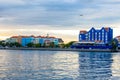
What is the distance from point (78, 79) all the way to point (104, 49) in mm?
166877

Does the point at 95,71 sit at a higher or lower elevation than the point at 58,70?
lower

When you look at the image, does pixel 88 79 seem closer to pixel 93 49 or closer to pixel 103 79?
pixel 103 79

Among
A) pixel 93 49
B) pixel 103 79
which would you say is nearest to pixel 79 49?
pixel 93 49

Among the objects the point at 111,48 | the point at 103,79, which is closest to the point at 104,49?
the point at 111,48

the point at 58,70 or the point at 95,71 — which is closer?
the point at 95,71

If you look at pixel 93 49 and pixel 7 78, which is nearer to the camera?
pixel 7 78

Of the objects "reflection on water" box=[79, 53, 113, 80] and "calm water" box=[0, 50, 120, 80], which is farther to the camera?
"reflection on water" box=[79, 53, 113, 80]

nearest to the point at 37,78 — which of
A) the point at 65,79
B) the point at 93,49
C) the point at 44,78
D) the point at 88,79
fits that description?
the point at 44,78

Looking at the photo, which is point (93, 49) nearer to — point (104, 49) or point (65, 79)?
point (104, 49)

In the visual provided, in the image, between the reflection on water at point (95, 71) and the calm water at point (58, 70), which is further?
the reflection on water at point (95, 71)

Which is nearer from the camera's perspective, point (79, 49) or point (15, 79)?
point (15, 79)

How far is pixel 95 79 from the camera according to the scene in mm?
33281

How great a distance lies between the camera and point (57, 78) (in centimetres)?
3316

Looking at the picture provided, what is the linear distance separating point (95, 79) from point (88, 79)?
70 cm
